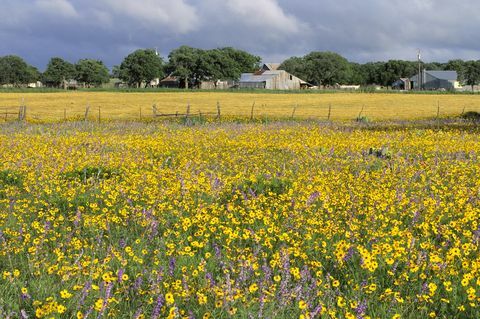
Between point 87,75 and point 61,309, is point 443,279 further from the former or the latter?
point 87,75

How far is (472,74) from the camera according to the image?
182 m

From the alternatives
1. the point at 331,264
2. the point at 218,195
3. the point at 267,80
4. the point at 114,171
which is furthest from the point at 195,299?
the point at 267,80

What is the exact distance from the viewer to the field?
442cm

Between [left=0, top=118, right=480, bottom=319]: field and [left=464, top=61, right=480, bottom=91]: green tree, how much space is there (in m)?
187

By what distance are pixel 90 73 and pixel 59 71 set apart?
36.5ft

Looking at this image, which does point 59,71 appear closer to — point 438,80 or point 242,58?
point 242,58

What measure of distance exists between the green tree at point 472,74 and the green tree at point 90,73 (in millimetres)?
129255

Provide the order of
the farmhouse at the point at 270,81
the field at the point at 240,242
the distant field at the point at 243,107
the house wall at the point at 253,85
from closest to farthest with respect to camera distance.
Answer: the field at the point at 240,242 < the distant field at the point at 243,107 < the house wall at the point at 253,85 < the farmhouse at the point at 270,81

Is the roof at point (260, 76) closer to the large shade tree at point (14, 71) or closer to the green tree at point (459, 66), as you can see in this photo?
the green tree at point (459, 66)

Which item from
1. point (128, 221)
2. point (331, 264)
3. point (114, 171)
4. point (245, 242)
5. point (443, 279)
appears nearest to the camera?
point (443, 279)

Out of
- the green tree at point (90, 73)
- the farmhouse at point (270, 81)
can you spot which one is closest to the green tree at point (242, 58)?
the farmhouse at point (270, 81)

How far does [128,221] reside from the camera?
23.6ft

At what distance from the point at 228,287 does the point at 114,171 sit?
7.39 meters

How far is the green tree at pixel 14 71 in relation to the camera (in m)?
171
